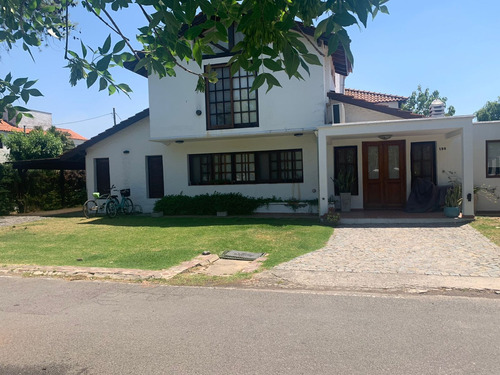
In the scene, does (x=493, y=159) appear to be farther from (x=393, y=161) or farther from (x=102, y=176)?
(x=102, y=176)

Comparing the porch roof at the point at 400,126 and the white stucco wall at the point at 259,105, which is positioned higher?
the white stucco wall at the point at 259,105

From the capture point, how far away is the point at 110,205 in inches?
623

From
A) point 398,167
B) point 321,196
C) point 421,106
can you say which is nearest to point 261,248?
point 321,196

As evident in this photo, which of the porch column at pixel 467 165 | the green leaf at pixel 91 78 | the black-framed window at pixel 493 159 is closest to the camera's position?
the green leaf at pixel 91 78

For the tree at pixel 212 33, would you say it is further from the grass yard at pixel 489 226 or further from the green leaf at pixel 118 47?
the grass yard at pixel 489 226

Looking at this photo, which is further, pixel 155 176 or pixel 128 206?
pixel 155 176

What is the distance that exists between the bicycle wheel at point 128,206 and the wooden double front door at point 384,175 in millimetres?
9385

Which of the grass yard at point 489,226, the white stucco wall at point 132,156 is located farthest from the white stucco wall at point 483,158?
the white stucco wall at point 132,156

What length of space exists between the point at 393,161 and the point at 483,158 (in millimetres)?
3011

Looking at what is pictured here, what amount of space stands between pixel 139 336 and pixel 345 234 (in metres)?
7.41

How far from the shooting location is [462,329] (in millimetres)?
4328

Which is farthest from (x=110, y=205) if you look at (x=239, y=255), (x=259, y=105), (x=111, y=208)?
(x=239, y=255)

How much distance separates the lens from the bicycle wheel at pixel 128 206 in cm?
1621

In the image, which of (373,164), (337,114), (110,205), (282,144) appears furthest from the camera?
(110,205)
